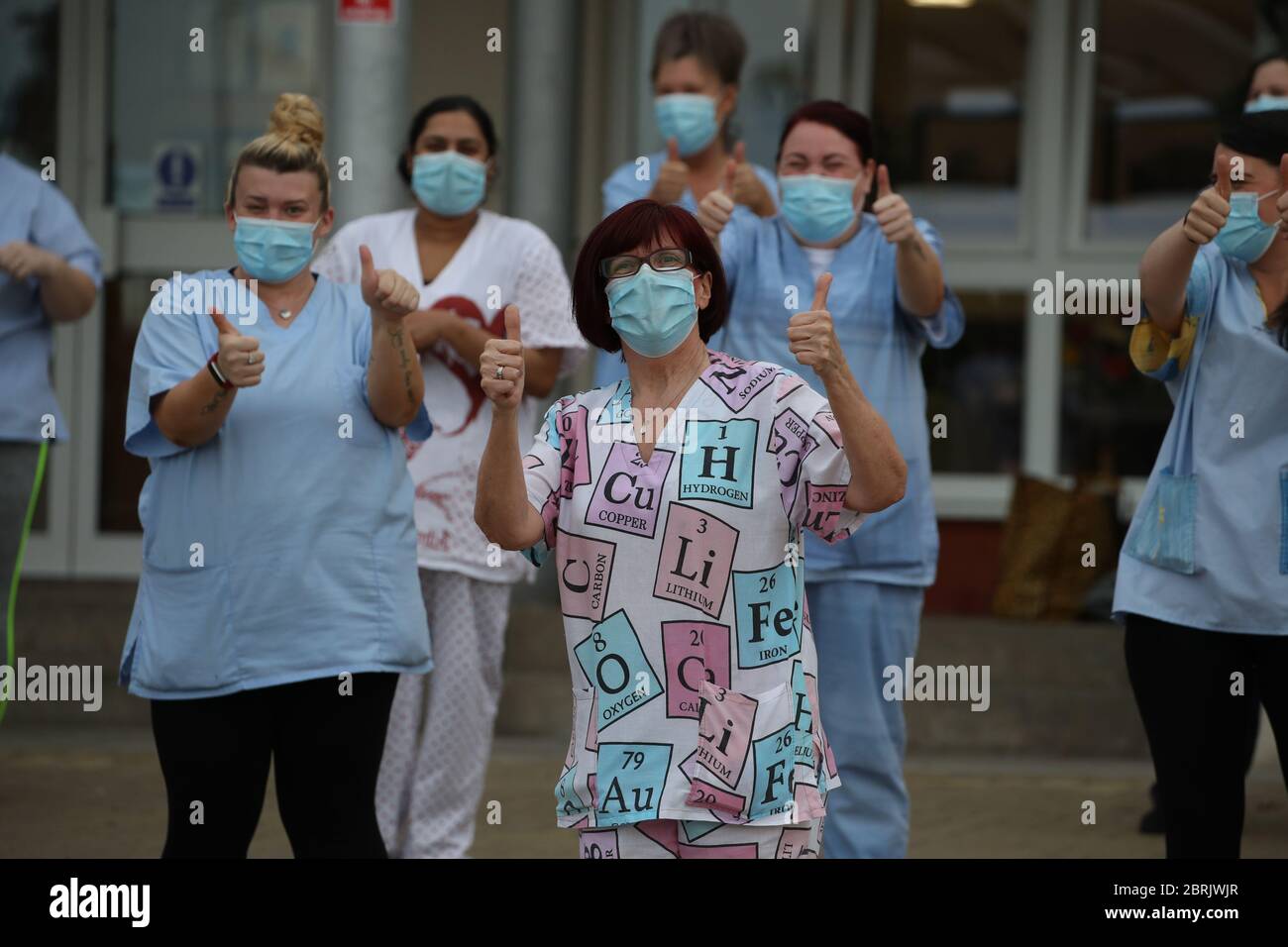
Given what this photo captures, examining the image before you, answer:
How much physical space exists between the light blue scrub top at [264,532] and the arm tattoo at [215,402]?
117 mm

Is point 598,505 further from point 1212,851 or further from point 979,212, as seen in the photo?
point 979,212

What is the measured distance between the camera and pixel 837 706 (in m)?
4.96

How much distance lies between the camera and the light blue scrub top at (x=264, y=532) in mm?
4172

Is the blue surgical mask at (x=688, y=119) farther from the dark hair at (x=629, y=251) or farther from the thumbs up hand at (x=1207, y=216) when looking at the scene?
the dark hair at (x=629, y=251)

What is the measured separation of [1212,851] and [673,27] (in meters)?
2.95

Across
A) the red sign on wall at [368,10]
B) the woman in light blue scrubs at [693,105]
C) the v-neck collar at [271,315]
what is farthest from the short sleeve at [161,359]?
the red sign on wall at [368,10]

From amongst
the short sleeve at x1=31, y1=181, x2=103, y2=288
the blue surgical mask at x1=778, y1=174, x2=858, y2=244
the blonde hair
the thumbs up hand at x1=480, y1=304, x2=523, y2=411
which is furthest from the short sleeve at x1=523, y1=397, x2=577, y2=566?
the short sleeve at x1=31, y1=181, x2=103, y2=288

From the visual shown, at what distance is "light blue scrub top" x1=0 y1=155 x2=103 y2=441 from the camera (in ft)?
18.8

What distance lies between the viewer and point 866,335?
4969mm

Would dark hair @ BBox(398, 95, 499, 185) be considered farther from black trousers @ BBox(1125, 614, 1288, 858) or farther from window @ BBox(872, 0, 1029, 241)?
window @ BBox(872, 0, 1029, 241)

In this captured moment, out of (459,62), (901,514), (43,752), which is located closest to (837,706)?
(901,514)

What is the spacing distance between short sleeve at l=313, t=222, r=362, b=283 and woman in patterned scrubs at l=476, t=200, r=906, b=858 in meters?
2.00

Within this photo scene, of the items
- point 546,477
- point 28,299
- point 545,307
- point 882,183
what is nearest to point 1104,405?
point 545,307

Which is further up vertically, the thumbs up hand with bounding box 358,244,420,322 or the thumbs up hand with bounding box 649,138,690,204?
the thumbs up hand with bounding box 649,138,690,204
